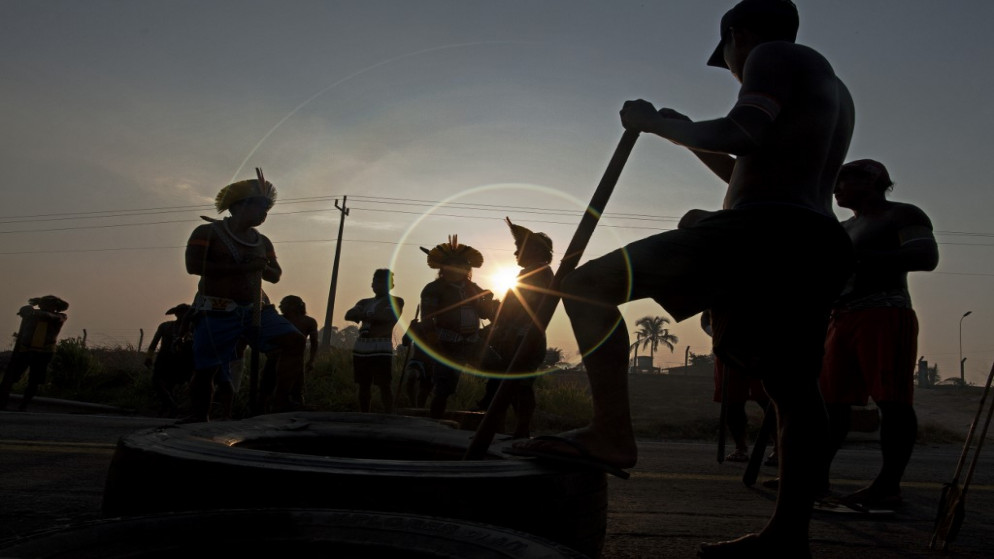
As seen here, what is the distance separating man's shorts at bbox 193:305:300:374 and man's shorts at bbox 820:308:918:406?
154 inches

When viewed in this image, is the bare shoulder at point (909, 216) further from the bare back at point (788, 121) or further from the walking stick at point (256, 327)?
the walking stick at point (256, 327)

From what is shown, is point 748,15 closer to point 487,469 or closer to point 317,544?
point 487,469

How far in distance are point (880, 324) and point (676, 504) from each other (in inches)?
60.7

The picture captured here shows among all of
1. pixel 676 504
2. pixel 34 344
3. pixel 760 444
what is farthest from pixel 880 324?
pixel 34 344

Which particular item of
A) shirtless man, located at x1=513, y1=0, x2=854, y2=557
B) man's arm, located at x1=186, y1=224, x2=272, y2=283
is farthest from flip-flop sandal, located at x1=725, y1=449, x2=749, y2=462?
man's arm, located at x1=186, y1=224, x2=272, y2=283

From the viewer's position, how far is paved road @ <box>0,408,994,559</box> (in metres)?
2.56

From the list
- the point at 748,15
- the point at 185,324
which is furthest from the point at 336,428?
the point at 185,324

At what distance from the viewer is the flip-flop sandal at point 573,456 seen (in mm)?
1976

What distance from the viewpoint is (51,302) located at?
11109 mm

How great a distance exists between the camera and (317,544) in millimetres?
1261

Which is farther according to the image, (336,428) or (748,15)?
(336,428)

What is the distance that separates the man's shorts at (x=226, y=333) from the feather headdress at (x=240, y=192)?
0.83m

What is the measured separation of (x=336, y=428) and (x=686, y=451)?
487 cm

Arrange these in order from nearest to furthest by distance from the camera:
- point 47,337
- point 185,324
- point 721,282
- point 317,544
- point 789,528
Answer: point 317,544, point 789,528, point 721,282, point 185,324, point 47,337
